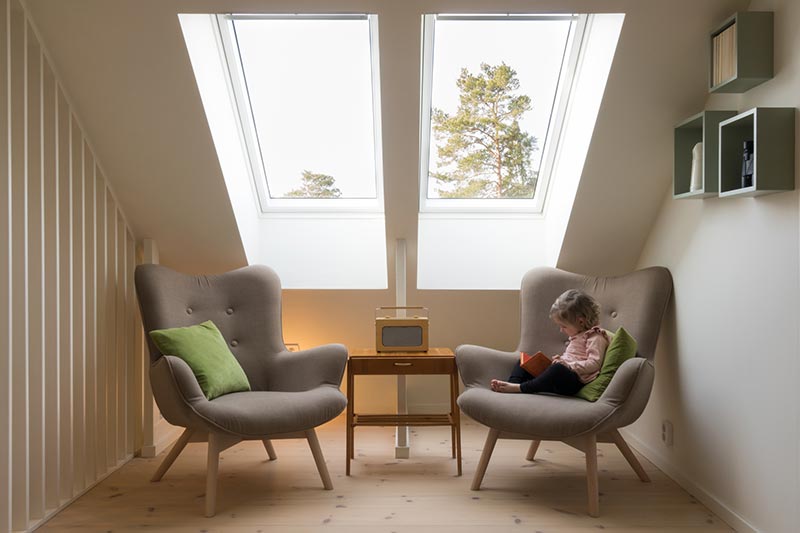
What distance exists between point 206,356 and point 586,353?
1662 mm

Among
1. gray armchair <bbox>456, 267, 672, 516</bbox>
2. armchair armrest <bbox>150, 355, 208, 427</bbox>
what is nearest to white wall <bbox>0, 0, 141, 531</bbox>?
armchair armrest <bbox>150, 355, 208, 427</bbox>

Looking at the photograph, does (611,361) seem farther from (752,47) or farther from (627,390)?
(752,47)

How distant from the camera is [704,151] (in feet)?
9.20

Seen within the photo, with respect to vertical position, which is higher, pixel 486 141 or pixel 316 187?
pixel 486 141

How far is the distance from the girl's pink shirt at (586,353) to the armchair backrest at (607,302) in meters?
0.24

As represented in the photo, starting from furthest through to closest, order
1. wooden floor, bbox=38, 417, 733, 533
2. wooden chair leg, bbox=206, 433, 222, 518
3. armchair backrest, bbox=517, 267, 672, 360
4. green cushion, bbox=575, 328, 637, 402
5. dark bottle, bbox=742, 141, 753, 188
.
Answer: armchair backrest, bbox=517, 267, 672, 360
green cushion, bbox=575, 328, 637, 402
wooden chair leg, bbox=206, 433, 222, 518
wooden floor, bbox=38, 417, 733, 533
dark bottle, bbox=742, 141, 753, 188

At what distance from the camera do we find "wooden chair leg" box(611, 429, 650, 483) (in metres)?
3.11

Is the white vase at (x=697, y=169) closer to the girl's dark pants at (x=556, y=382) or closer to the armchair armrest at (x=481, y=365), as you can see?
the girl's dark pants at (x=556, y=382)

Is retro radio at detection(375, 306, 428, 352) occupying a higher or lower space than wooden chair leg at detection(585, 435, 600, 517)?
higher

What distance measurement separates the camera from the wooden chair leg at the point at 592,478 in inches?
112

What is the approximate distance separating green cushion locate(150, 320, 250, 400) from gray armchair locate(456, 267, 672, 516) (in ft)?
3.36

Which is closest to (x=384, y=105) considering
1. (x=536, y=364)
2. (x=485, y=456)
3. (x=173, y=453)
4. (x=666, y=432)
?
(x=536, y=364)

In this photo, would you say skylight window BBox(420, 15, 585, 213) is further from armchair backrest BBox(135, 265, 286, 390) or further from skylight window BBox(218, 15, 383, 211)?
armchair backrest BBox(135, 265, 286, 390)

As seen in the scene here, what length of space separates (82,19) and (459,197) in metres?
2.23
